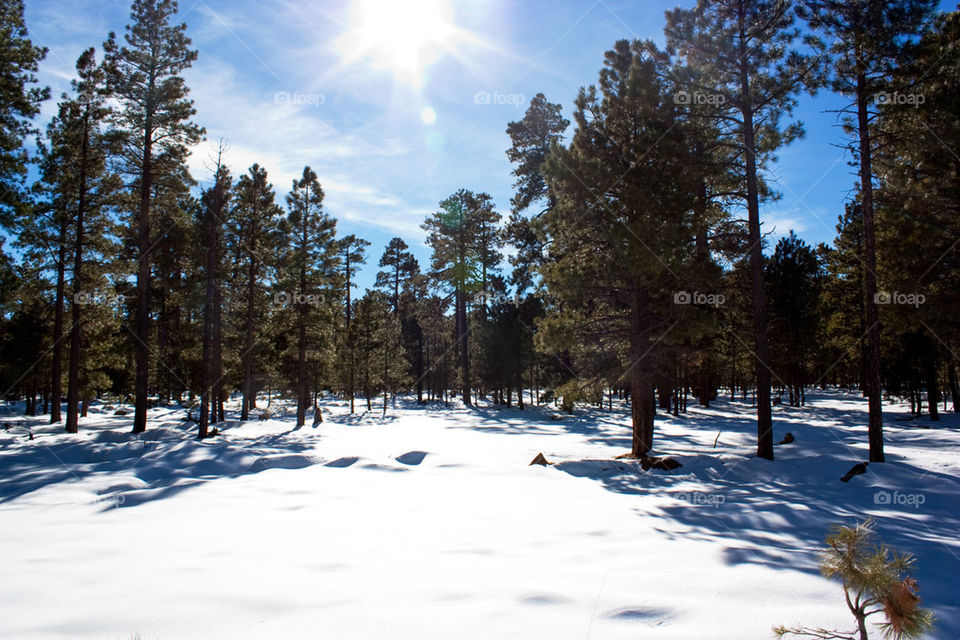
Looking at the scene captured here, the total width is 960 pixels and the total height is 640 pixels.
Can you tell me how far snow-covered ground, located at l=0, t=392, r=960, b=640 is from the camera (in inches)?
126

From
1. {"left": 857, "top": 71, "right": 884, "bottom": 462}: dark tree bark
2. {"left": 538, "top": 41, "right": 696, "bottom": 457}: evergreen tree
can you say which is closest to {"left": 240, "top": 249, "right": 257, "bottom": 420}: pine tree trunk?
{"left": 538, "top": 41, "right": 696, "bottom": 457}: evergreen tree

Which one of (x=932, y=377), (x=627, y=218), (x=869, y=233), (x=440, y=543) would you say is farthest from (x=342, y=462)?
(x=932, y=377)

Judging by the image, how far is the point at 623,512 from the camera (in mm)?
7738

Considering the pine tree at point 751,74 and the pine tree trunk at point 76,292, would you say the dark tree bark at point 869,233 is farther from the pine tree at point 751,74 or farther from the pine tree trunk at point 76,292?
the pine tree trunk at point 76,292

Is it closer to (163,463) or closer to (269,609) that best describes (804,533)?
(269,609)

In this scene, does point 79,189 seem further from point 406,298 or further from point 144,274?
point 406,298

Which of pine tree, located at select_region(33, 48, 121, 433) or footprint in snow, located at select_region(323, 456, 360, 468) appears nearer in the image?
footprint in snow, located at select_region(323, 456, 360, 468)

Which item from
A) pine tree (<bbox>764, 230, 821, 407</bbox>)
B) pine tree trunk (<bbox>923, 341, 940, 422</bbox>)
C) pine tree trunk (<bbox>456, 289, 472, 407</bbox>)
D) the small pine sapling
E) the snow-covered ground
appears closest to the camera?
the small pine sapling

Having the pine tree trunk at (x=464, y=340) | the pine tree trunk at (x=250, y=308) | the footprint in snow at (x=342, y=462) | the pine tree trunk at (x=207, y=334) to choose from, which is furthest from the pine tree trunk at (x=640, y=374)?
the pine tree trunk at (x=464, y=340)

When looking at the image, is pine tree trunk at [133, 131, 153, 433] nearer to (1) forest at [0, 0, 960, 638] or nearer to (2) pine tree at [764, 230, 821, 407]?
(1) forest at [0, 0, 960, 638]

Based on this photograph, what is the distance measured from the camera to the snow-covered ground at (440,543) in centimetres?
321

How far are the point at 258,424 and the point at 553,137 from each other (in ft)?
79.2

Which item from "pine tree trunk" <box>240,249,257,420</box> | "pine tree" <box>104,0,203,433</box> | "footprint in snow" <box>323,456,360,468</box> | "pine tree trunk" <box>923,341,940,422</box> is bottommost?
"footprint in snow" <box>323,456,360,468</box>

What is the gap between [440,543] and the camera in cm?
545
